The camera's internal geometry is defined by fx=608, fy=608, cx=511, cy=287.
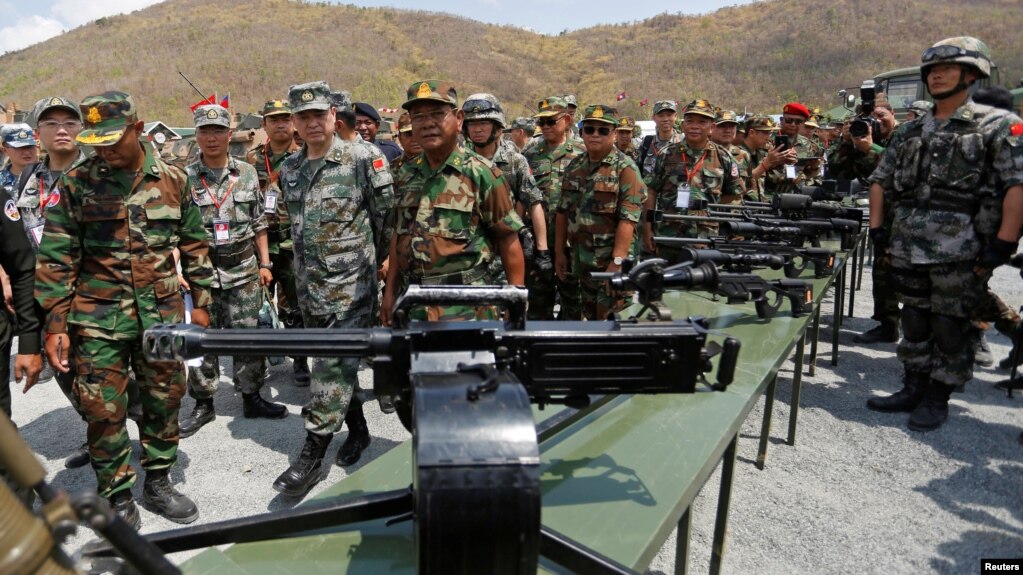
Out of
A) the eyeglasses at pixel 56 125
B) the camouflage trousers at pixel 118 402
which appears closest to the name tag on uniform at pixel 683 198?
the camouflage trousers at pixel 118 402

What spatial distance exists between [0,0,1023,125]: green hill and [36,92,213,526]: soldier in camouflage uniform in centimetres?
3312

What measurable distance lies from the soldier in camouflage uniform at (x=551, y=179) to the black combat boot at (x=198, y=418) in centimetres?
267

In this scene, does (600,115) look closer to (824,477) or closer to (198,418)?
(824,477)

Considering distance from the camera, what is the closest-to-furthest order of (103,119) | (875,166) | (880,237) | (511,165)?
1. (103,119)
2. (880,237)
3. (511,165)
4. (875,166)

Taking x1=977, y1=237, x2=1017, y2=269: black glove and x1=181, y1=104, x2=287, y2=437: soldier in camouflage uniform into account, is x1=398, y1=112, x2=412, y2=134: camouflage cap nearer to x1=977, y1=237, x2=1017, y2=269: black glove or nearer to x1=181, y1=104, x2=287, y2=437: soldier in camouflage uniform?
x1=181, y1=104, x2=287, y2=437: soldier in camouflage uniform

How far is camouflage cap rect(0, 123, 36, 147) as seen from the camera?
4793 millimetres

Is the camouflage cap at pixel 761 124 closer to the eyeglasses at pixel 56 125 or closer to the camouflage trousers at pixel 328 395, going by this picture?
the camouflage trousers at pixel 328 395

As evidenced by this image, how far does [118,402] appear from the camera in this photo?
117 inches

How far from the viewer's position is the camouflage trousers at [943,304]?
13.0ft

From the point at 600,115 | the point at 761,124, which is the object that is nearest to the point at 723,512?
the point at 600,115

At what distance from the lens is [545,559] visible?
148 centimetres

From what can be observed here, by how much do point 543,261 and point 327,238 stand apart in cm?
211

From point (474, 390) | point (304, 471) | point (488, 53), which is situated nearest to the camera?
point (474, 390)

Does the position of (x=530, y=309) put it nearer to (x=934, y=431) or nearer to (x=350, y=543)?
(x=934, y=431)
